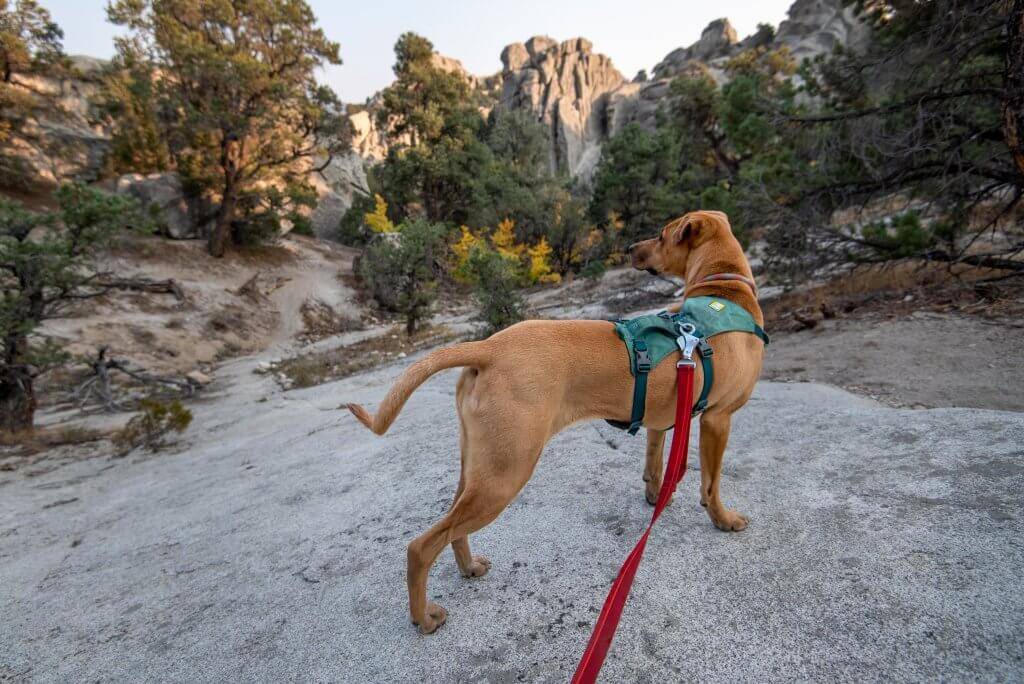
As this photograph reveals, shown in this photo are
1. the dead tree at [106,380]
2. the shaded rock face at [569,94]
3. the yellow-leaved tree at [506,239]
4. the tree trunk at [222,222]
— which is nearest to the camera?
the dead tree at [106,380]

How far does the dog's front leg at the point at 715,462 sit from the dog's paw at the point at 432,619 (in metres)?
1.47

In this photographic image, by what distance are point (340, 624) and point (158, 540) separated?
206cm

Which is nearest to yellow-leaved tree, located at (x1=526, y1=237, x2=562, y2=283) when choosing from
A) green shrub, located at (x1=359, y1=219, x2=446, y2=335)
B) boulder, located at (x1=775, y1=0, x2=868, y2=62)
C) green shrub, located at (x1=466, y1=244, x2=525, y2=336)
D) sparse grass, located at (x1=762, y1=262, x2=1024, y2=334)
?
green shrub, located at (x1=359, y1=219, x2=446, y2=335)

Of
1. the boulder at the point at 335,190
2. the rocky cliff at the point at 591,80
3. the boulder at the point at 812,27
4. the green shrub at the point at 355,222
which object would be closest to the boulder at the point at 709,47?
the rocky cliff at the point at 591,80

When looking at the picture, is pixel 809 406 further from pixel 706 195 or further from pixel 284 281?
pixel 284 281

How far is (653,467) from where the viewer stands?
2641 millimetres

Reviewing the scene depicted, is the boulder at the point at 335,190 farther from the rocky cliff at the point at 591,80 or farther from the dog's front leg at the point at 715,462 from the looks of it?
the dog's front leg at the point at 715,462

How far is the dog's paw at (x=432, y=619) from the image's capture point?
192 cm

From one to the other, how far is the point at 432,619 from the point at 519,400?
1.07 meters

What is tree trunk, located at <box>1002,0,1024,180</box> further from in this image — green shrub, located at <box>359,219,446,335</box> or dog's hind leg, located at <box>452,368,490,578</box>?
green shrub, located at <box>359,219,446,335</box>

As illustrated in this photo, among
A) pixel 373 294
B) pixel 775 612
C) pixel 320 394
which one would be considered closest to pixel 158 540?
pixel 775 612

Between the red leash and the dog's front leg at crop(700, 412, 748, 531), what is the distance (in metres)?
0.41

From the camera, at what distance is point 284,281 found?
20469 millimetres

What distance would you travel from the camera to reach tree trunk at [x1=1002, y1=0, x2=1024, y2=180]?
16.2 ft
